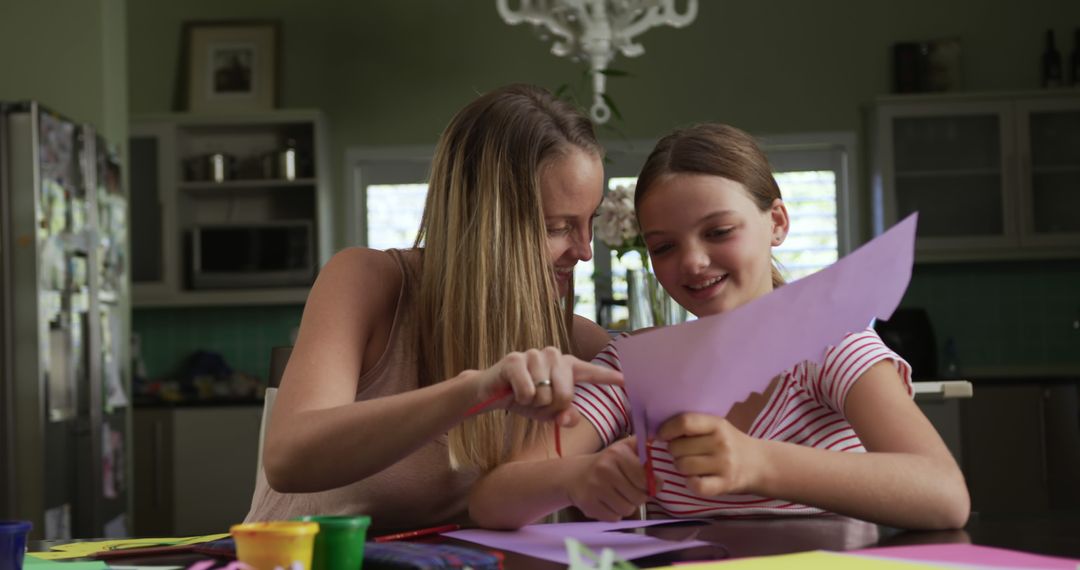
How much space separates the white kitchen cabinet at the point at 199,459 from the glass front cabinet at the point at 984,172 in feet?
9.53

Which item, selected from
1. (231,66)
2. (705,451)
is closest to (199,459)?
(231,66)

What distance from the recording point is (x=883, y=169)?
5.05 meters

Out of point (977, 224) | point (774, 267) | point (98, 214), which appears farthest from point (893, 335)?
point (774, 267)

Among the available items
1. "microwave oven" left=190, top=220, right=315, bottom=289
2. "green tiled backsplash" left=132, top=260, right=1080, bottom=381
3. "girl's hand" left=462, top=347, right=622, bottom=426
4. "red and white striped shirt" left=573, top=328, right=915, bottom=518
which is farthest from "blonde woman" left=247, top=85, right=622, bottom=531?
"green tiled backsplash" left=132, top=260, right=1080, bottom=381

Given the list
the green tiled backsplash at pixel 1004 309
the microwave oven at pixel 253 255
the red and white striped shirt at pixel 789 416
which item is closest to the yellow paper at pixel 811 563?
the red and white striped shirt at pixel 789 416

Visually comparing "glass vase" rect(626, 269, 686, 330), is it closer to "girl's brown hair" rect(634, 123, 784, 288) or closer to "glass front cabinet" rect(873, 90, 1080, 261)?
"girl's brown hair" rect(634, 123, 784, 288)

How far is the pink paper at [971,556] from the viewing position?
850 mm

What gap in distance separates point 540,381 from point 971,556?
0.36 meters

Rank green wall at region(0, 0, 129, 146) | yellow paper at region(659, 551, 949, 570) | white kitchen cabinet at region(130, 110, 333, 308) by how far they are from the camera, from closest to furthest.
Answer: yellow paper at region(659, 551, 949, 570)
green wall at region(0, 0, 129, 146)
white kitchen cabinet at region(130, 110, 333, 308)

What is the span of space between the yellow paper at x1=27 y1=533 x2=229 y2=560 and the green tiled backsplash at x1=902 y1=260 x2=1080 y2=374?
4.58 meters

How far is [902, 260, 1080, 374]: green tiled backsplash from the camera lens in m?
5.23

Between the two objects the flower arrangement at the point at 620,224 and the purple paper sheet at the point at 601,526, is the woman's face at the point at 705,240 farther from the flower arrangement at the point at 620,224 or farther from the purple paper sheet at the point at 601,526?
the flower arrangement at the point at 620,224

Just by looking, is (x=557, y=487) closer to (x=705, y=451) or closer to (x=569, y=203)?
(x=705, y=451)

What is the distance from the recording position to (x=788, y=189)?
5.37 metres
